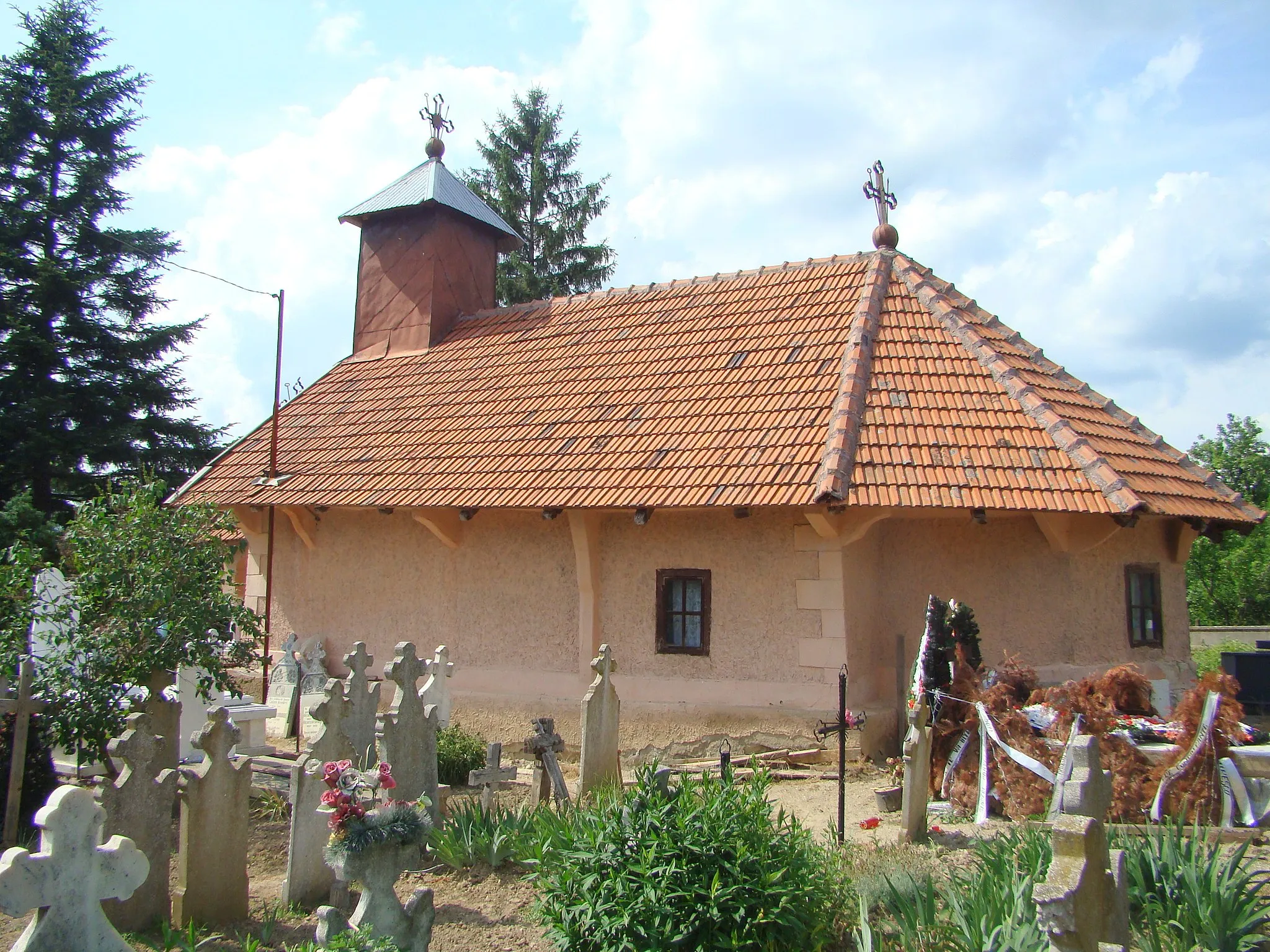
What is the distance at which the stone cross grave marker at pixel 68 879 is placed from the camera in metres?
3.77

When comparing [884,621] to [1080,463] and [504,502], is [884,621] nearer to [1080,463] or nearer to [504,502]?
[1080,463]

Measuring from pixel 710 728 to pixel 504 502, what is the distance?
3393 millimetres

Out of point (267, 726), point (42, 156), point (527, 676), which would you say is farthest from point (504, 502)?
point (42, 156)

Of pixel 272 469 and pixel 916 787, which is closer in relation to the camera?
pixel 916 787

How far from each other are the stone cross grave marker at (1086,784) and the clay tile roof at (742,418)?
15.0ft

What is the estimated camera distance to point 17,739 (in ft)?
23.6

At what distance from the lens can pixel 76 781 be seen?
8.38 metres

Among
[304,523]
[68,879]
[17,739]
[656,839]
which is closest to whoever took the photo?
[68,879]

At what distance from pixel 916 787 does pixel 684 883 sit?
8.90ft

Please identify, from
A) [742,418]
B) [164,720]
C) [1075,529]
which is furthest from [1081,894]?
[742,418]

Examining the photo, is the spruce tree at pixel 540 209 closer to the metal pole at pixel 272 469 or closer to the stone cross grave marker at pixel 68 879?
the metal pole at pixel 272 469

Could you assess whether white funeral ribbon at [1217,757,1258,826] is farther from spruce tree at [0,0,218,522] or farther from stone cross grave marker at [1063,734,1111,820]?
spruce tree at [0,0,218,522]

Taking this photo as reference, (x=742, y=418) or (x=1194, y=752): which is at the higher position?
(x=742, y=418)

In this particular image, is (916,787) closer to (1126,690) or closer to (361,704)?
(1126,690)
